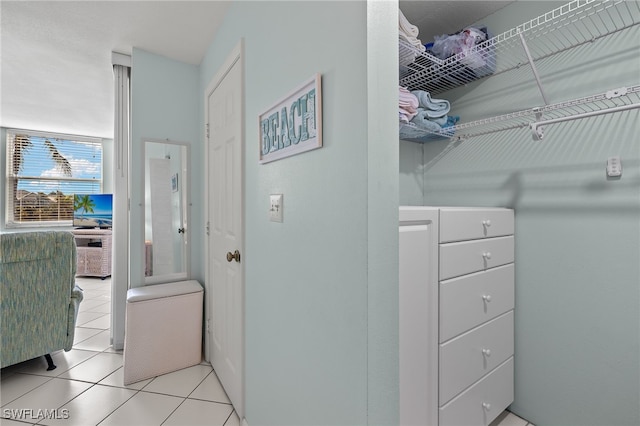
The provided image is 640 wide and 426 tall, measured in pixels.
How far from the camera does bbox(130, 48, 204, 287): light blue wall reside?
248 cm

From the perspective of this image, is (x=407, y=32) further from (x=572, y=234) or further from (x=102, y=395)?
(x=102, y=395)

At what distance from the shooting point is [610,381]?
147 centimetres

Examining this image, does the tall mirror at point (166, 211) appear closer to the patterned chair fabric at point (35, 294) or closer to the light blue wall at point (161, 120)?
the light blue wall at point (161, 120)

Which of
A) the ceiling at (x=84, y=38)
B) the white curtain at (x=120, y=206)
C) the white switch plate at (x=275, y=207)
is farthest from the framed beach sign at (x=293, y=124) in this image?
the white curtain at (x=120, y=206)

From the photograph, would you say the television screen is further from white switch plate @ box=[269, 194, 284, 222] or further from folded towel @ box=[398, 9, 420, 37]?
folded towel @ box=[398, 9, 420, 37]

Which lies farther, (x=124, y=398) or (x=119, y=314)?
(x=119, y=314)

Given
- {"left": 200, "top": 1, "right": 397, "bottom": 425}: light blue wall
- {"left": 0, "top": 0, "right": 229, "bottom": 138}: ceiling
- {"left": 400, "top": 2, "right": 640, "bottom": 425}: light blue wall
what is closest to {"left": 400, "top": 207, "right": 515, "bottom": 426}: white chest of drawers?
{"left": 400, "top": 2, "right": 640, "bottom": 425}: light blue wall

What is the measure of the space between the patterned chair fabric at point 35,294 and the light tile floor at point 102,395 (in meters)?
0.20

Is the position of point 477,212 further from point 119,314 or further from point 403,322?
point 119,314

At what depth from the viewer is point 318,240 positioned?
3.37ft

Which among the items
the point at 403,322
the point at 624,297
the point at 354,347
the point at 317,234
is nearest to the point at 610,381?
the point at 624,297

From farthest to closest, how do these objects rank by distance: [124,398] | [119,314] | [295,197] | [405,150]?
[119,314], [405,150], [124,398], [295,197]

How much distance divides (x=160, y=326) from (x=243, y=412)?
0.94 meters

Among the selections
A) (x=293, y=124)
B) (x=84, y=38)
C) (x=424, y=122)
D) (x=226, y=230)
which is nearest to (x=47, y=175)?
(x=84, y=38)
